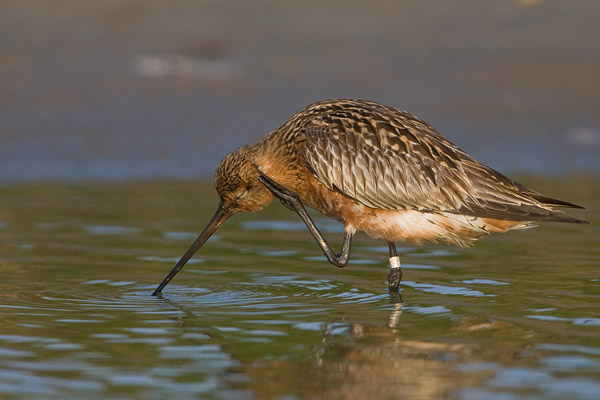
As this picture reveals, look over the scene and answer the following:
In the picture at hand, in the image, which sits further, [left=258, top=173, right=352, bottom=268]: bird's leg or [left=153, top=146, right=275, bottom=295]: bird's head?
[left=153, top=146, right=275, bottom=295]: bird's head

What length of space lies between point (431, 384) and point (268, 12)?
1116 centimetres

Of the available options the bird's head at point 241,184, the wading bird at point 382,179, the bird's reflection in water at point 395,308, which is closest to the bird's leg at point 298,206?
the wading bird at point 382,179

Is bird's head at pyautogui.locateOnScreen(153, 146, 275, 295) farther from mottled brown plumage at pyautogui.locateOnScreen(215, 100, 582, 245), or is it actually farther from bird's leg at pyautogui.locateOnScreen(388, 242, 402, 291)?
bird's leg at pyautogui.locateOnScreen(388, 242, 402, 291)

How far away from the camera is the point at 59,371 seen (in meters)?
5.72

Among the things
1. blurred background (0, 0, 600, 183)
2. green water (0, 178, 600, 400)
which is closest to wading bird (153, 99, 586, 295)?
green water (0, 178, 600, 400)

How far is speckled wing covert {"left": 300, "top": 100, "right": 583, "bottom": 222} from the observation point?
25.3 ft

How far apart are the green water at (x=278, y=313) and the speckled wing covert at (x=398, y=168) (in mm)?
605

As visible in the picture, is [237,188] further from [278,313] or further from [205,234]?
[278,313]

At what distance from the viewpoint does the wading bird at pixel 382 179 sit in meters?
7.73

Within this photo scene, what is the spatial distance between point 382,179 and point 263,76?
7.50 meters

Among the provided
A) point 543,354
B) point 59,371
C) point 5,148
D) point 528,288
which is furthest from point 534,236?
point 5,148

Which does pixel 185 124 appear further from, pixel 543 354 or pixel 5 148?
pixel 543 354

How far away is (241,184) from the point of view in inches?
328

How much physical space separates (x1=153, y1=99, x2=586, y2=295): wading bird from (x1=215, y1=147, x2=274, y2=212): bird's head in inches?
0.4
